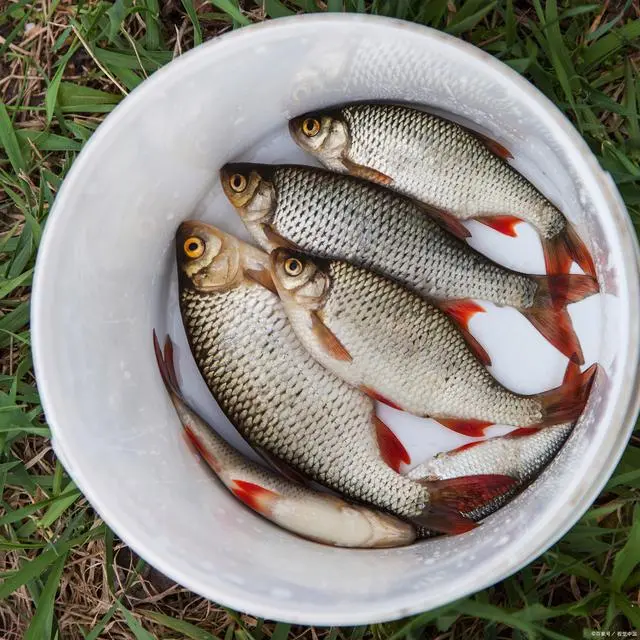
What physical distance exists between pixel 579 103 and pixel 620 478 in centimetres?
78

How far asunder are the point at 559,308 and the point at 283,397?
589mm

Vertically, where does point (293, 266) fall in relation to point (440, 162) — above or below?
below

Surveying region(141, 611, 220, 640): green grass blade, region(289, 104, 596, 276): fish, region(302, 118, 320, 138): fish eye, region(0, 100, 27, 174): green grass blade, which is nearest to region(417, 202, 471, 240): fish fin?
region(289, 104, 596, 276): fish

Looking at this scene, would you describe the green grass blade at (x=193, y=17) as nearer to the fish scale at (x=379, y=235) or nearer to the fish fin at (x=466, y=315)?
the fish scale at (x=379, y=235)

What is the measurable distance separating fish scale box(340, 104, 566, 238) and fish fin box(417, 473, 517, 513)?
510 mm

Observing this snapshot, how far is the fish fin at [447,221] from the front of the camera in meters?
1.52

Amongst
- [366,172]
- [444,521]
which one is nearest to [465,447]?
[444,521]

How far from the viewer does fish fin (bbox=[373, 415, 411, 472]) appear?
1.50 metres

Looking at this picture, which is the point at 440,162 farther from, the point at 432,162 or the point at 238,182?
the point at 238,182

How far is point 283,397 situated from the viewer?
4.81ft

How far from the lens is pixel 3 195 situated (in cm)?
178

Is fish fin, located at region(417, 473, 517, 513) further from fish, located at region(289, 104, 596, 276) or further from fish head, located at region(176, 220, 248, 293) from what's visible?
fish head, located at region(176, 220, 248, 293)

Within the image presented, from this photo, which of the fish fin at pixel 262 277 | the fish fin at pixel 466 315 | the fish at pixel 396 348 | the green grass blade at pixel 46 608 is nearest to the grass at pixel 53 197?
the green grass blade at pixel 46 608

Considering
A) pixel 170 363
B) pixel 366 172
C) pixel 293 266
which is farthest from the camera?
pixel 170 363
